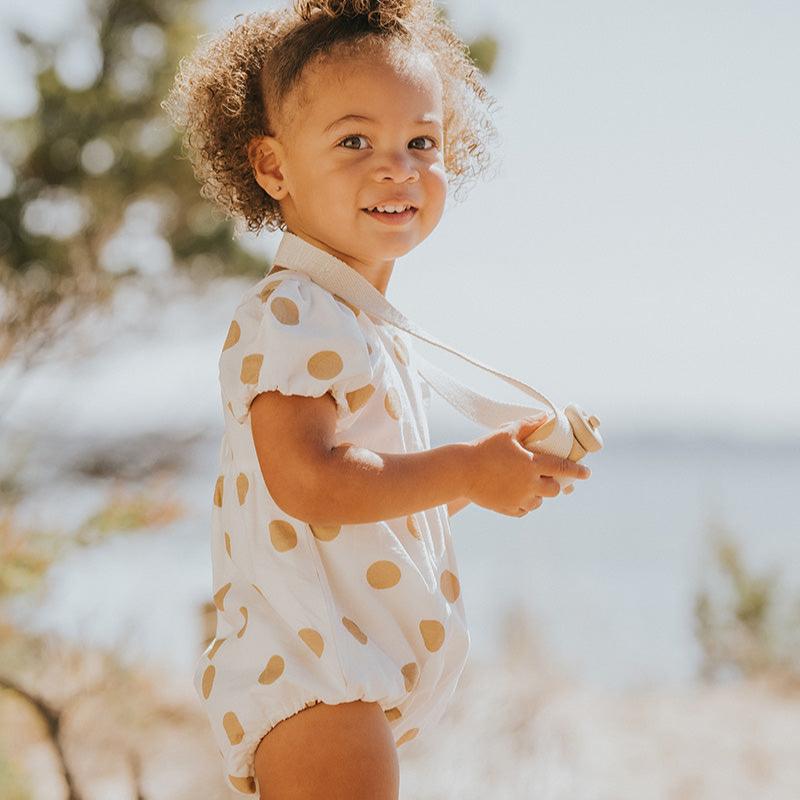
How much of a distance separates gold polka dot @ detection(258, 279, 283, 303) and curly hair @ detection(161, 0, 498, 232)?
0.20 m

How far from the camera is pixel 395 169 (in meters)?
1.21

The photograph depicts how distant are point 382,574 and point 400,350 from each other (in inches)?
10.6

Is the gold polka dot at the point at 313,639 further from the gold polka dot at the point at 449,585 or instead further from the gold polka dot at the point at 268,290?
the gold polka dot at the point at 268,290

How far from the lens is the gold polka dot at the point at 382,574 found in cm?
116

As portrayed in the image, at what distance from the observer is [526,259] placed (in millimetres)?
26391

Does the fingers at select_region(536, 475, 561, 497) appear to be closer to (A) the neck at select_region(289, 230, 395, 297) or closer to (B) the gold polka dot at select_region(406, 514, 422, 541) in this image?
(B) the gold polka dot at select_region(406, 514, 422, 541)

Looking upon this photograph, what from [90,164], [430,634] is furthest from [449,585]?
[90,164]

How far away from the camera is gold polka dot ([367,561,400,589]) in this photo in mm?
1157

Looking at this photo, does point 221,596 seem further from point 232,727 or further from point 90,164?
point 90,164

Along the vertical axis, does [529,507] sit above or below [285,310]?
below

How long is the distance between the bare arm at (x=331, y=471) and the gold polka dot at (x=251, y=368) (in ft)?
0.07

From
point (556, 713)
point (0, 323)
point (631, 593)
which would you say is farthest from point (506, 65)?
point (631, 593)

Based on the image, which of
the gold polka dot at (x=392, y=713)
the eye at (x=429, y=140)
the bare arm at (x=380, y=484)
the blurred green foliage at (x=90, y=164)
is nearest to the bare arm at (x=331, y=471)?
the bare arm at (x=380, y=484)

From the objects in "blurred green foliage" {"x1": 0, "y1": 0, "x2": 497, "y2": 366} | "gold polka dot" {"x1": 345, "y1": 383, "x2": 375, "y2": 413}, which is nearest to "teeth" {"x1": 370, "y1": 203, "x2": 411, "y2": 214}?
"gold polka dot" {"x1": 345, "y1": 383, "x2": 375, "y2": 413}
